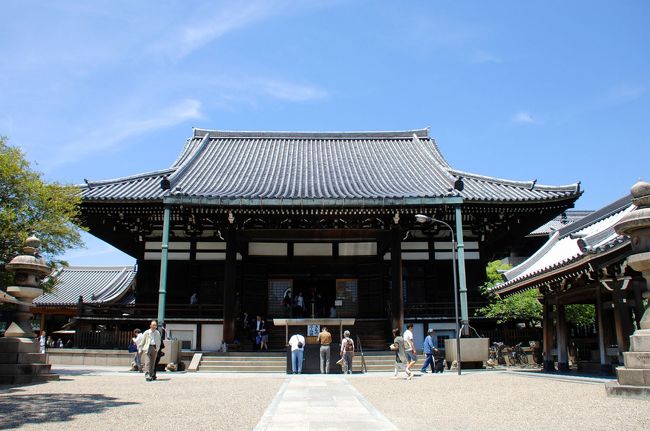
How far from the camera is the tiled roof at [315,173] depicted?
19.6 metres

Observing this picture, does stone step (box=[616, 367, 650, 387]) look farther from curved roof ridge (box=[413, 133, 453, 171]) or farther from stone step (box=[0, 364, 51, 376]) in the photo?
curved roof ridge (box=[413, 133, 453, 171])

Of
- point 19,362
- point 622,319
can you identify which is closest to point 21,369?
point 19,362

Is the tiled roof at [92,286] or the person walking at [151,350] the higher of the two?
the tiled roof at [92,286]

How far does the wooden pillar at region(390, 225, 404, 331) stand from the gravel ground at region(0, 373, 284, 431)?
7294mm

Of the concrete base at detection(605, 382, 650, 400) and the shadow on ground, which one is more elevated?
the concrete base at detection(605, 382, 650, 400)

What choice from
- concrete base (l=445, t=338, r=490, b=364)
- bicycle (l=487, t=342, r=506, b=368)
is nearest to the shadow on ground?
concrete base (l=445, t=338, r=490, b=364)

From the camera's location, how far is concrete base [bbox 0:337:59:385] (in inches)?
455

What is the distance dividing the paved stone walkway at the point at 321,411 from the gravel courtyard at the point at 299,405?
156mm

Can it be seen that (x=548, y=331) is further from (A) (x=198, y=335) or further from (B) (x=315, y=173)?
(A) (x=198, y=335)

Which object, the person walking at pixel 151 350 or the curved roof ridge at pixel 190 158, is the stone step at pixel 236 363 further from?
the curved roof ridge at pixel 190 158

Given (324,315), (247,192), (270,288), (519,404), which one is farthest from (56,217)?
(519,404)

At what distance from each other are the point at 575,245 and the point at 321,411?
11768 millimetres

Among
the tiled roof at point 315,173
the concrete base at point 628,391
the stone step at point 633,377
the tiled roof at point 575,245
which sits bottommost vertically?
the concrete base at point 628,391

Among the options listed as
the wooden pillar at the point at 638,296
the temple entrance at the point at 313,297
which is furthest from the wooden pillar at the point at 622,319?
the temple entrance at the point at 313,297
